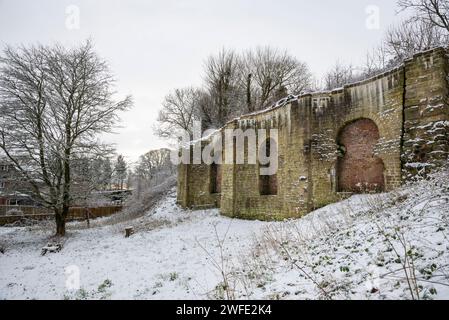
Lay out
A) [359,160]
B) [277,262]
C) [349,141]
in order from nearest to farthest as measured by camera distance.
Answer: [277,262], [359,160], [349,141]

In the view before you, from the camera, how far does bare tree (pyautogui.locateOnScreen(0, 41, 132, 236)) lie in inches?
425

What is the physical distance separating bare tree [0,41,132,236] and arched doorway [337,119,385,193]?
10.4 m

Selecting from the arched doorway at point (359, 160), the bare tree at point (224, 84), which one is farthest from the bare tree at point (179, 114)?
the arched doorway at point (359, 160)

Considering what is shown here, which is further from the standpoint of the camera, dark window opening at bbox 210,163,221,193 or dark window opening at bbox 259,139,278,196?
dark window opening at bbox 210,163,221,193

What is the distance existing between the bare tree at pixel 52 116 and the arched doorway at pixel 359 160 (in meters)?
10.4

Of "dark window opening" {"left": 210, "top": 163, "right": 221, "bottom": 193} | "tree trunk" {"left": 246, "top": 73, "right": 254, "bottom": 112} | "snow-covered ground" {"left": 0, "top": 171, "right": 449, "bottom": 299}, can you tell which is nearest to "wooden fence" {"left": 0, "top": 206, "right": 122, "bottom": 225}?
"snow-covered ground" {"left": 0, "top": 171, "right": 449, "bottom": 299}

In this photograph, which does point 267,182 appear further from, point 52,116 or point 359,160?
point 52,116

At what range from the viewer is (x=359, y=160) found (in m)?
9.68

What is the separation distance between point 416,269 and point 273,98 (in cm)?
2351

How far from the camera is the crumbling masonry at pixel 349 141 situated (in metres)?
7.68

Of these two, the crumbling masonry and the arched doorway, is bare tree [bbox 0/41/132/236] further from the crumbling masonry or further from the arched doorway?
the arched doorway

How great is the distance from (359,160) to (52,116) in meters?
13.0

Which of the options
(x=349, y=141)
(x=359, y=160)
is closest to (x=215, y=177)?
(x=349, y=141)
